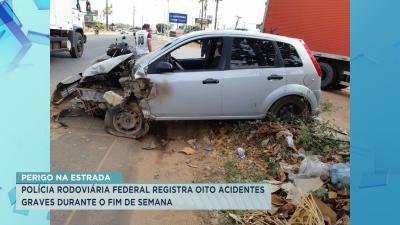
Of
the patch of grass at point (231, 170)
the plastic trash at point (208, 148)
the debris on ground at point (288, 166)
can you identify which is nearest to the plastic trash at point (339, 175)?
the debris on ground at point (288, 166)

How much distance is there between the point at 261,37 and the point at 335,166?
8.25ft

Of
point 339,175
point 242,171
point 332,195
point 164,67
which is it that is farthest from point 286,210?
point 164,67

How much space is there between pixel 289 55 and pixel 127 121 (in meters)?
2.51

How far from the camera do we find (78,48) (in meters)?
15.2

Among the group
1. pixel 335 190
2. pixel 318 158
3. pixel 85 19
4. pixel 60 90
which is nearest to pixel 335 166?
pixel 335 190

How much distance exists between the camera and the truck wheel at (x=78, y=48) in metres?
14.5

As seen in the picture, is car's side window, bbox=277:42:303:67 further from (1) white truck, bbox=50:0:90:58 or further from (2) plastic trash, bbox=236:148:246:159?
(1) white truck, bbox=50:0:90:58

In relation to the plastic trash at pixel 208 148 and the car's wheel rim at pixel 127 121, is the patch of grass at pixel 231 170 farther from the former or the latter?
the car's wheel rim at pixel 127 121

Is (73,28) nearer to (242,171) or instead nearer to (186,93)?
(186,93)

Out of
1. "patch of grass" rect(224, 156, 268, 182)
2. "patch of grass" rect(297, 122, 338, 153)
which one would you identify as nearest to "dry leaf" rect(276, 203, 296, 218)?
"patch of grass" rect(224, 156, 268, 182)

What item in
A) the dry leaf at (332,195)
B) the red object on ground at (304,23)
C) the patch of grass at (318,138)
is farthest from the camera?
the red object on ground at (304,23)

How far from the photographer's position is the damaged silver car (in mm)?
5379

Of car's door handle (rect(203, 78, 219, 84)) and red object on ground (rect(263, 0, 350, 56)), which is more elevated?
red object on ground (rect(263, 0, 350, 56))

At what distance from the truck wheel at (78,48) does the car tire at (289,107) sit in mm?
10270
